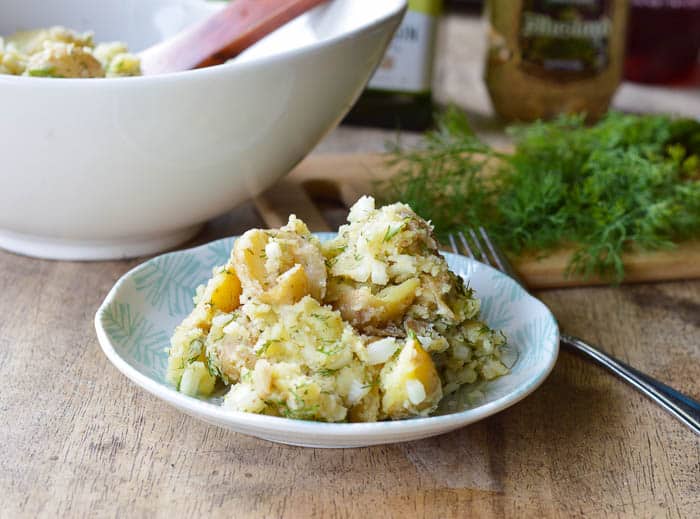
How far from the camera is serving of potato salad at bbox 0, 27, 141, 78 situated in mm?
1394

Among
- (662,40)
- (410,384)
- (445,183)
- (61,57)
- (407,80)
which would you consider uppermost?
(61,57)

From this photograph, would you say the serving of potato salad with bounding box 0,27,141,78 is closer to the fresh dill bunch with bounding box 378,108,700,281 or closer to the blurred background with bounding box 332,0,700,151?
the fresh dill bunch with bounding box 378,108,700,281

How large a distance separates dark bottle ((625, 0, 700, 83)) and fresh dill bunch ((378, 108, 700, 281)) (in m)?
0.77

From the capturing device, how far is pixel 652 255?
5.06 feet

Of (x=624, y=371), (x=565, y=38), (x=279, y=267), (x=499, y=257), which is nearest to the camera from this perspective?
(x=279, y=267)

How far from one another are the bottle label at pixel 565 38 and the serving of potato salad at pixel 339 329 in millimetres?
1238

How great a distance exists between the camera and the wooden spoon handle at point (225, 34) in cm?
160

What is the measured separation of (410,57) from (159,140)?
106 centimetres

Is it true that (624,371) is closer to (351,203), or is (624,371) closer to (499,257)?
(499,257)

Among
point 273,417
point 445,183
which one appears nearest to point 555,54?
point 445,183

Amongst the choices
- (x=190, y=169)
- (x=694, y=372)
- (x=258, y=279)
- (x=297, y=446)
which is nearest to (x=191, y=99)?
(x=190, y=169)

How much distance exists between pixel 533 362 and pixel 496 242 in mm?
490

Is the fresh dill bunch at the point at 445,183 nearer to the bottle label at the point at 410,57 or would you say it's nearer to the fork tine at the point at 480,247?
the fork tine at the point at 480,247

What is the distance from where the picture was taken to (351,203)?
1.76m
